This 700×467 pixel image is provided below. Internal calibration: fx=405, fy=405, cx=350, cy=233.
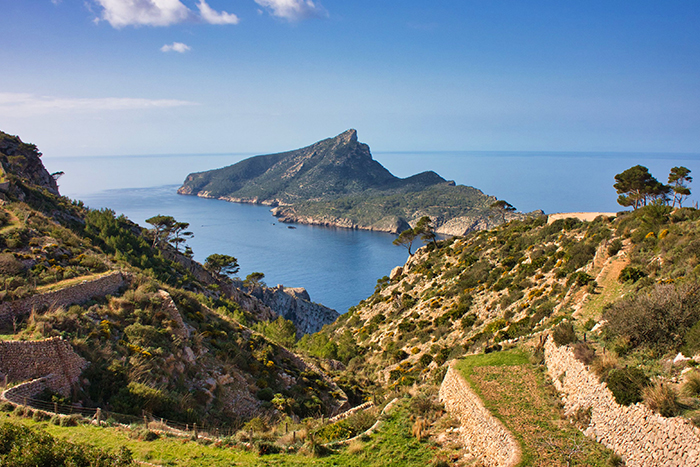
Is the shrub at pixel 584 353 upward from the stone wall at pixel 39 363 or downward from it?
upward

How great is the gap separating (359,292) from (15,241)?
71.9m

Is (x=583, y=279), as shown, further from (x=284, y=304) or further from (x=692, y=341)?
(x=284, y=304)

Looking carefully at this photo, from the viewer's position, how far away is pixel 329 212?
181m

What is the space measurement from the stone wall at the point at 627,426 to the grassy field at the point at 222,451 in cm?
397

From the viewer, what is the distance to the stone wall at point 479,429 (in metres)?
9.39

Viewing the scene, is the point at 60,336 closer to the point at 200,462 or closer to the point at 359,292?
the point at 200,462

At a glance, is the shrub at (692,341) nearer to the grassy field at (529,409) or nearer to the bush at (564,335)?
the bush at (564,335)

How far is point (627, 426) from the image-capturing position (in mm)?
8625

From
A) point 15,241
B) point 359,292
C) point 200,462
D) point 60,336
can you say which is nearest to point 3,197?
point 15,241

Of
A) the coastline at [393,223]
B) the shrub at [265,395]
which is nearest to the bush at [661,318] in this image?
the shrub at [265,395]

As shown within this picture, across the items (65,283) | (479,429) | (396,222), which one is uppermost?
(65,283)

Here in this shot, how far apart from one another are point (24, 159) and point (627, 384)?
67.4 meters

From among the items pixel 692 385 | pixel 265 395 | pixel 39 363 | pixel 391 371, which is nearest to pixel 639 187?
pixel 391 371

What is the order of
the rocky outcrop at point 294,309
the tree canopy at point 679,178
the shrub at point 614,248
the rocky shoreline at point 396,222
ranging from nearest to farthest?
1. the shrub at point 614,248
2. the tree canopy at point 679,178
3. the rocky outcrop at point 294,309
4. the rocky shoreline at point 396,222
